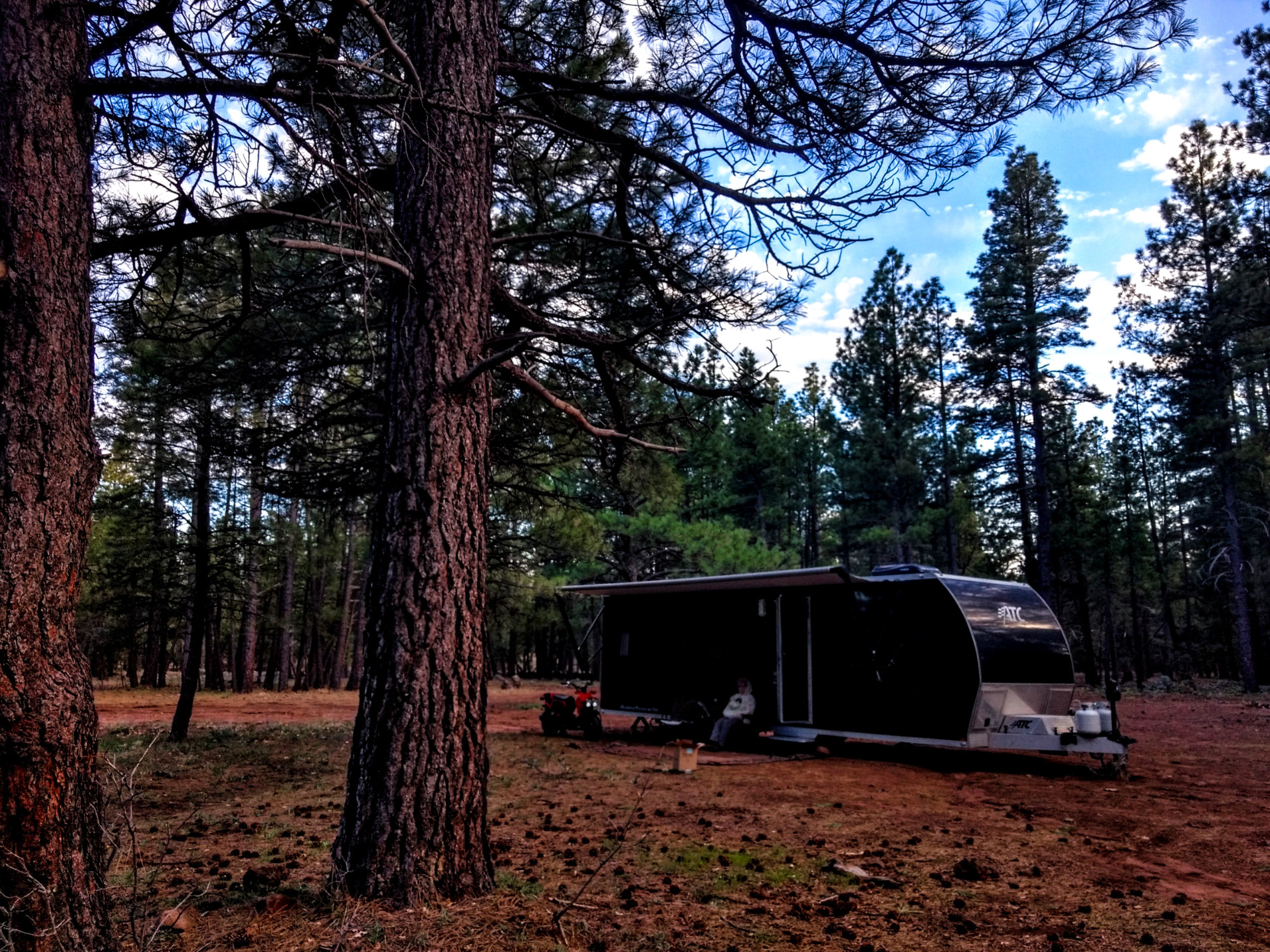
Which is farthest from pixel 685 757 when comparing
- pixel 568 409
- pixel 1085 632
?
pixel 1085 632

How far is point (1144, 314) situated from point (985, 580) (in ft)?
56.4

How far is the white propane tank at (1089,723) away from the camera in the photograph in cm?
862

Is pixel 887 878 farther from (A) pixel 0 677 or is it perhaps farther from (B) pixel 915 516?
(B) pixel 915 516

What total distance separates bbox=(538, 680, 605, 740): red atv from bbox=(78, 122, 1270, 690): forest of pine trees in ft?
4.92

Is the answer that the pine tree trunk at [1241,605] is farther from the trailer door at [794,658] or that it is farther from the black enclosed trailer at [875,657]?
the trailer door at [794,658]

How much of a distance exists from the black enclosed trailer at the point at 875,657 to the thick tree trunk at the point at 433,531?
6.41 meters

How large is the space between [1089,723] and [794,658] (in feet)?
12.1

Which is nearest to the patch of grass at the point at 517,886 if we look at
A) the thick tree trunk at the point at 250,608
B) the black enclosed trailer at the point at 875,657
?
the black enclosed trailer at the point at 875,657

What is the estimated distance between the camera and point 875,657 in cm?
1014

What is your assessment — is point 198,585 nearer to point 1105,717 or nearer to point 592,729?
point 592,729

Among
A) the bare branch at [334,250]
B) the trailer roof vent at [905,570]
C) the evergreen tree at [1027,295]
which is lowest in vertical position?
the trailer roof vent at [905,570]

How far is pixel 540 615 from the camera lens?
3052 cm

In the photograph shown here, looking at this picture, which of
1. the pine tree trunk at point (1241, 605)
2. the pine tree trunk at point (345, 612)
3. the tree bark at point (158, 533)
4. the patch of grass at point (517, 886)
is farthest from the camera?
the pine tree trunk at point (345, 612)

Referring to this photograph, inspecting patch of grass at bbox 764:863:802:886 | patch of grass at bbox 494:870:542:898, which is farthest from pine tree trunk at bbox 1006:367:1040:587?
patch of grass at bbox 494:870:542:898
